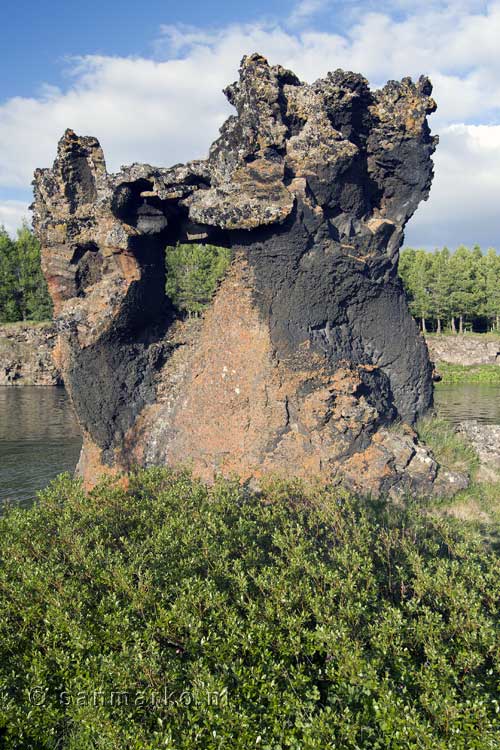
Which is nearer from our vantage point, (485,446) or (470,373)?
(485,446)

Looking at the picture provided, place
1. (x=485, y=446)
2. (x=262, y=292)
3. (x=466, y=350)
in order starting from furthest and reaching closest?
(x=466, y=350), (x=485, y=446), (x=262, y=292)

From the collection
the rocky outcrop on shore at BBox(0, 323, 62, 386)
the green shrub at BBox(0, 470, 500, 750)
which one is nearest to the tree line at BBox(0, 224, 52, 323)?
the rocky outcrop on shore at BBox(0, 323, 62, 386)

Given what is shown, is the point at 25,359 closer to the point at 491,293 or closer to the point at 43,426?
the point at 43,426

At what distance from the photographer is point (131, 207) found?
1453 centimetres

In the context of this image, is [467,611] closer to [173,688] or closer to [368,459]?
[173,688]

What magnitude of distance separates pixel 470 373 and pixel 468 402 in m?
23.5

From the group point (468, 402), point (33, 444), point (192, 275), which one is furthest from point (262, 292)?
point (192, 275)

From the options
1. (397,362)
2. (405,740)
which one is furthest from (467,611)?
(397,362)

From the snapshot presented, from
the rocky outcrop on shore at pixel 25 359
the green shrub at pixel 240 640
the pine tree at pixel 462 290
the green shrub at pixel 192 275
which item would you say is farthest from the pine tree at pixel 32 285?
the green shrub at pixel 240 640

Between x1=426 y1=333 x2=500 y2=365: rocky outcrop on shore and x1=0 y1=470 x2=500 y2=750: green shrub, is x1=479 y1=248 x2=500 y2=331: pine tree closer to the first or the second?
x1=426 y1=333 x2=500 y2=365: rocky outcrop on shore

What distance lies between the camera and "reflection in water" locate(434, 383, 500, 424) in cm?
3422

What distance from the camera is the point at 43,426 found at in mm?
32625

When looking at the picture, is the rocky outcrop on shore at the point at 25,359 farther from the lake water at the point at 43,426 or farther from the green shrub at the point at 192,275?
the green shrub at the point at 192,275

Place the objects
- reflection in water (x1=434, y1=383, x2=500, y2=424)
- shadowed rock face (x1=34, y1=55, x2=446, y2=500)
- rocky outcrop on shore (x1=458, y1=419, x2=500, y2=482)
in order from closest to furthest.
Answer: shadowed rock face (x1=34, y1=55, x2=446, y2=500) < rocky outcrop on shore (x1=458, y1=419, x2=500, y2=482) < reflection in water (x1=434, y1=383, x2=500, y2=424)
